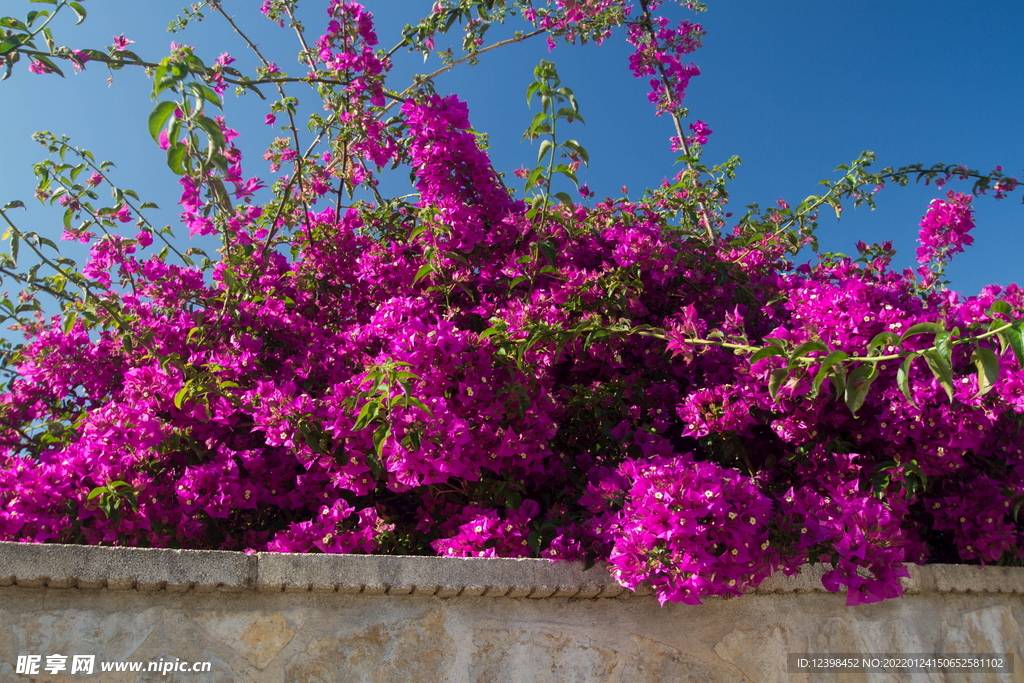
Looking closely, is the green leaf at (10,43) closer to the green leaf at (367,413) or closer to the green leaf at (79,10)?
the green leaf at (79,10)

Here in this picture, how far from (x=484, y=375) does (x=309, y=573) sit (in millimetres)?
695

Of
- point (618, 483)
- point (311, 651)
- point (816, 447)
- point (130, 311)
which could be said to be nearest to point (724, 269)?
point (816, 447)

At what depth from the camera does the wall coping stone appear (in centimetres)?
141

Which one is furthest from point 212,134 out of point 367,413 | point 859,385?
point 859,385

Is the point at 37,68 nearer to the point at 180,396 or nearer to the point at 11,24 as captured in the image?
the point at 11,24

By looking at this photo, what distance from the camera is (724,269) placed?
253cm

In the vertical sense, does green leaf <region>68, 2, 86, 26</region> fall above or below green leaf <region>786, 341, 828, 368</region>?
above

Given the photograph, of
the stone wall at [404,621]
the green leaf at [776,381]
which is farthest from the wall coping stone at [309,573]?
the green leaf at [776,381]

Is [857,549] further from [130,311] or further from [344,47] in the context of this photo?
[130,311]

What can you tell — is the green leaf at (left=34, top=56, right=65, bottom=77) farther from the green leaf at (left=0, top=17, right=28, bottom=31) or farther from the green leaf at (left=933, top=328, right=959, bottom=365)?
the green leaf at (left=933, top=328, right=959, bottom=365)

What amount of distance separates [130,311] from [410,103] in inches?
53.6

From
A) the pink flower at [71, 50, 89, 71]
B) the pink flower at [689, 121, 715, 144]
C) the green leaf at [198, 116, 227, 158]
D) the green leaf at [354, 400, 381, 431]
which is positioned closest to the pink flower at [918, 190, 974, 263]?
the pink flower at [689, 121, 715, 144]

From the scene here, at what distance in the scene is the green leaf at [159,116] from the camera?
129cm

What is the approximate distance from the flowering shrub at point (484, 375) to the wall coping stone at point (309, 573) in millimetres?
87
